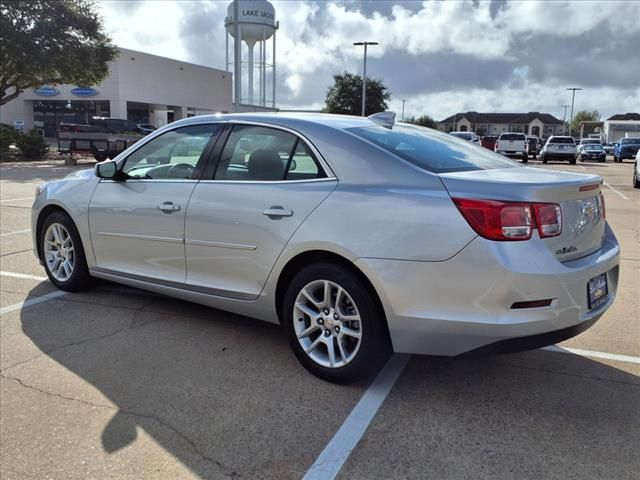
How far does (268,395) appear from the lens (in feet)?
11.2

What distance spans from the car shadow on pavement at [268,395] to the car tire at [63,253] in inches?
28.0

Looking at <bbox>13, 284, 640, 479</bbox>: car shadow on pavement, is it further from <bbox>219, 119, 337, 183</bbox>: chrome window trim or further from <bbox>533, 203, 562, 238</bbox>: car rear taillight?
<bbox>219, 119, 337, 183</bbox>: chrome window trim

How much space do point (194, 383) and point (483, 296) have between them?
184 cm

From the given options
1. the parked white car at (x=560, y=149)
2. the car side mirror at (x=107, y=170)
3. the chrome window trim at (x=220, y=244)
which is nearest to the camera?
the chrome window trim at (x=220, y=244)

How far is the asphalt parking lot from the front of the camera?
2732 millimetres

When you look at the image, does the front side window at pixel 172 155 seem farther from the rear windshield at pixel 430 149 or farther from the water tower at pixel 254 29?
the water tower at pixel 254 29

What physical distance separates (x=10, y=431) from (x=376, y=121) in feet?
9.82

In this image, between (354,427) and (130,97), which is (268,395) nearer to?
(354,427)

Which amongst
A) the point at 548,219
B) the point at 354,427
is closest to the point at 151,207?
the point at 354,427

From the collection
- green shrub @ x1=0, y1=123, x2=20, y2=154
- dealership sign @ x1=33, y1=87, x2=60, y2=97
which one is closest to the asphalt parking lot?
green shrub @ x1=0, y1=123, x2=20, y2=154

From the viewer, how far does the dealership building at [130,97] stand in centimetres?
5069

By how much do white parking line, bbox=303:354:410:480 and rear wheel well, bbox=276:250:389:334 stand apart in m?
0.44

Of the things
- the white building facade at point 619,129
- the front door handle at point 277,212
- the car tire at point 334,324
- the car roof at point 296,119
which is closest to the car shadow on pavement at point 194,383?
the car tire at point 334,324

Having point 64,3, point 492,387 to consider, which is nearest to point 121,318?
point 492,387
